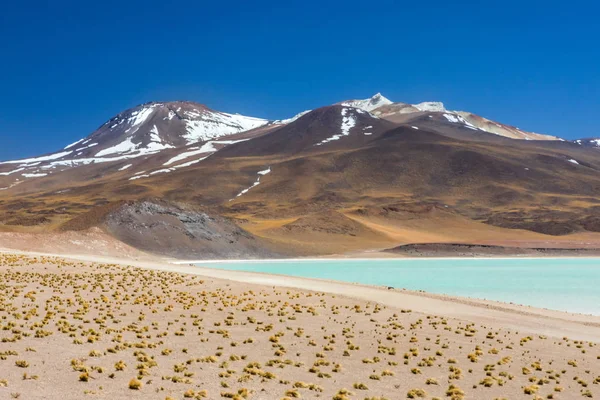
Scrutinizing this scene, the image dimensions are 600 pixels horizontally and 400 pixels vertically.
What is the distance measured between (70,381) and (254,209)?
13612 cm

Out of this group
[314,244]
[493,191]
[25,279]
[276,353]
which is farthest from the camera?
[493,191]

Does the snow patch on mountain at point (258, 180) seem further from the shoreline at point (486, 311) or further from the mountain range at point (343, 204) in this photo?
the shoreline at point (486, 311)

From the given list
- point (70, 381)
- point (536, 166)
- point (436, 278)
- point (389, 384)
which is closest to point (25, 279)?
point (70, 381)

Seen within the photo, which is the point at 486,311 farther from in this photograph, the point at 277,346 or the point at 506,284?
the point at 506,284

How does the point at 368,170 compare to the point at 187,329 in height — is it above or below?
above

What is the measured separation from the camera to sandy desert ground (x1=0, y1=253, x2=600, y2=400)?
527 inches

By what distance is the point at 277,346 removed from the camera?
18.1 m

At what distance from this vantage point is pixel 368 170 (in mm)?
183125

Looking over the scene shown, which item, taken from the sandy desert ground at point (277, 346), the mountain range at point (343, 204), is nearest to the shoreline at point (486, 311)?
the sandy desert ground at point (277, 346)

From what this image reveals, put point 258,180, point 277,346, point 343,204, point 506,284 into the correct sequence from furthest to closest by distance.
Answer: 1. point 258,180
2. point 343,204
3. point 506,284
4. point 277,346

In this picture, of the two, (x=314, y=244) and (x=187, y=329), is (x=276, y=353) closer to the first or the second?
(x=187, y=329)

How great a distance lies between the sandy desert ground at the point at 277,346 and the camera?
1340cm

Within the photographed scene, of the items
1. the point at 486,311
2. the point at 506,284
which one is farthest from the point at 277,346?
the point at 506,284

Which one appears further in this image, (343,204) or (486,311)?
(343,204)
